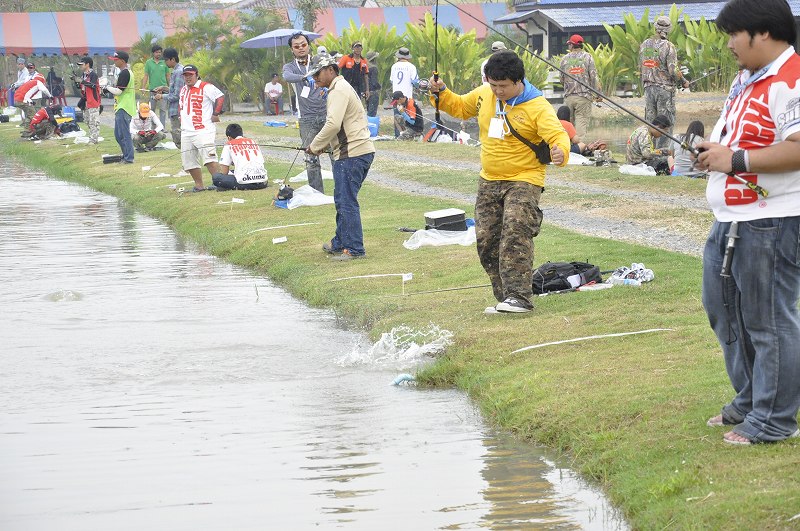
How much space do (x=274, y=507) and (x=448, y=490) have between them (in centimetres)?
75

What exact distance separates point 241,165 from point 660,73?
22.1 feet

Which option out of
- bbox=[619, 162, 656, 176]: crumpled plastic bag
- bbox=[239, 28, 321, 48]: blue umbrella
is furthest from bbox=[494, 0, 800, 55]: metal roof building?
bbox=[619, 162, 656, 176]: crumpled plastic bag

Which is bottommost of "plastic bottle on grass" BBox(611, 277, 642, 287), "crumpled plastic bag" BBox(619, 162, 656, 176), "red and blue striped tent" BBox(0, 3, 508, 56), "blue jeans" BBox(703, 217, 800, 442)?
"crumpled plastic bag" BBox(619, 162, 656, 176)

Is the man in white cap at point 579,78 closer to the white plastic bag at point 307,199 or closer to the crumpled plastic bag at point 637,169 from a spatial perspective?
the crumpled plastic bag at point 637,169

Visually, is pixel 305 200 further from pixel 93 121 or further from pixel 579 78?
pixel 93 121

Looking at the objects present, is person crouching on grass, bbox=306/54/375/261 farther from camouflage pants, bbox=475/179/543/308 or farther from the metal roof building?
the metal roof building

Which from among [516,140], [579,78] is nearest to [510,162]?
[516,140]

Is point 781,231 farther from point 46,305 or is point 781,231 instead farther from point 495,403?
point 46,305

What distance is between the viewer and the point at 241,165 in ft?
54.2

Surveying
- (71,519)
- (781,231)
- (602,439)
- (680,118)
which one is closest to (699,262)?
(602,439)

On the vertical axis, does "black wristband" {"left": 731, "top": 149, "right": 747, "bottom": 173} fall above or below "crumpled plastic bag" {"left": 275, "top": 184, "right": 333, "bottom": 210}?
above

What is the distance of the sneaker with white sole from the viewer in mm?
8227

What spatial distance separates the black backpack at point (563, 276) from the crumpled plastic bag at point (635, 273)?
0.43 ft

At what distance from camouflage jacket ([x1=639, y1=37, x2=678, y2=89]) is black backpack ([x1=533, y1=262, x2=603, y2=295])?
10860 mm
